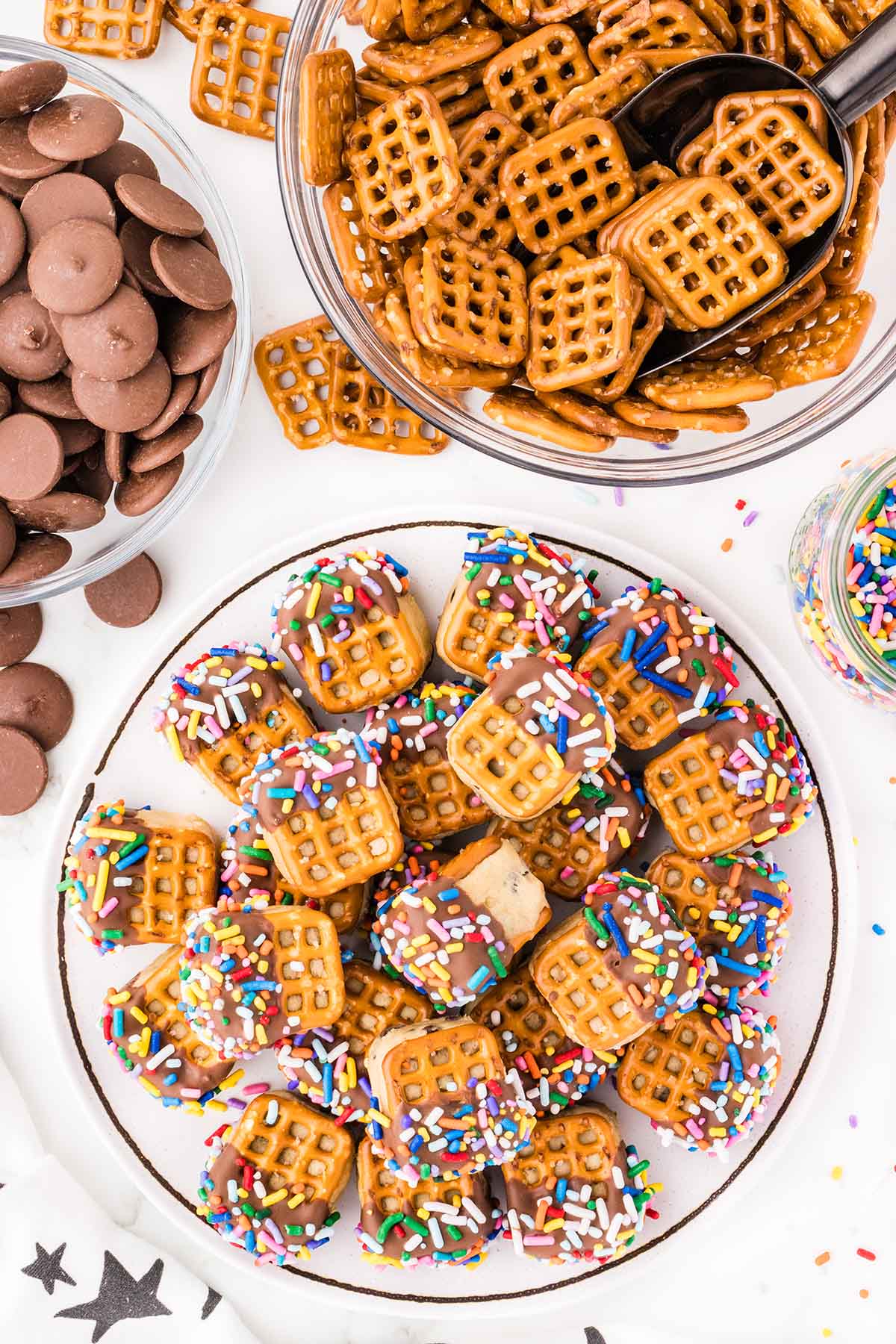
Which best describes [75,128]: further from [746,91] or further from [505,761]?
[505,761]

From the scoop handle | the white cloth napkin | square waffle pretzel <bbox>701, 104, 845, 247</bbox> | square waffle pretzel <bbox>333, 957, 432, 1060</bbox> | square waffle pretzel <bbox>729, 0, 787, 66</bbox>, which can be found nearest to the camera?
the scoop handle

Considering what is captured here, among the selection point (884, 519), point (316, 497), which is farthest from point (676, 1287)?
point (316, 497)

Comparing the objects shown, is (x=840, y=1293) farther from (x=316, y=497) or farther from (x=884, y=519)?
(x=316, y=497)

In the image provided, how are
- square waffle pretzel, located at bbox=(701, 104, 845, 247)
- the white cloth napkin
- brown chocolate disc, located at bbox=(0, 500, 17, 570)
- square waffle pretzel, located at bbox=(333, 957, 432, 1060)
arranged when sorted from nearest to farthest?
square waffle pretzel, located at bbox=(701, 104, 845, 247) → brown chocolate disc, located at bbox=(0, 500, 17, 570) → square waffle pretzel, located at bbox=(333, 957, 432, 1060) → the white cloth napkin

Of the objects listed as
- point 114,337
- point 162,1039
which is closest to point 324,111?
point 114,337

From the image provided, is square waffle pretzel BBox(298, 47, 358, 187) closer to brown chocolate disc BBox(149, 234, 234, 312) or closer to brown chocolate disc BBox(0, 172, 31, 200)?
brown chocolate disc BBox(149, 234, 234, 312)

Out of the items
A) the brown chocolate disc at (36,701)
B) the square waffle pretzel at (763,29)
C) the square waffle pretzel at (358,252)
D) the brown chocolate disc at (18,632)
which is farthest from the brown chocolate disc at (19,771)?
the square waffle pretzel at (763,29)

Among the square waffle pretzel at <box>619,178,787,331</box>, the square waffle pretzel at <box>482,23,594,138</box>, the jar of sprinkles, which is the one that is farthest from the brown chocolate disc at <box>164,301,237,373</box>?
the jar of sprinkles

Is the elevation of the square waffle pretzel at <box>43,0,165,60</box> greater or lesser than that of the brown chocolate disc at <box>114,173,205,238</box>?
greater
